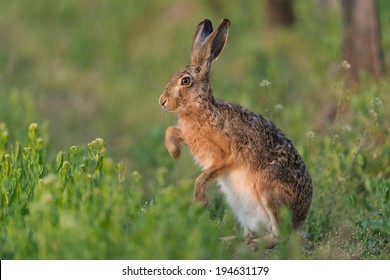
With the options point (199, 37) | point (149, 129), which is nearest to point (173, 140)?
point (199, 37)

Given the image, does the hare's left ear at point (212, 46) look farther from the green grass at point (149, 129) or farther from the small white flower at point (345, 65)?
the small white flower at point (345, 65)

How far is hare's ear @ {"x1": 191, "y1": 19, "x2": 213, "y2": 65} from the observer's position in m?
6.45

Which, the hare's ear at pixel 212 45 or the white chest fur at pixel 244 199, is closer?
the white chest fur at pixel 244 199


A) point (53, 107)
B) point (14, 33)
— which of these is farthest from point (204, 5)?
point (53, 107)

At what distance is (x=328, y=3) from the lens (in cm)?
1725

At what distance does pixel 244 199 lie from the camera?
6.25 m

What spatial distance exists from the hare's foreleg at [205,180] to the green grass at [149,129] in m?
0.23

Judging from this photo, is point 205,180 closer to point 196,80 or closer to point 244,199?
point 244,199

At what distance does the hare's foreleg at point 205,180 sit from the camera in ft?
19.6

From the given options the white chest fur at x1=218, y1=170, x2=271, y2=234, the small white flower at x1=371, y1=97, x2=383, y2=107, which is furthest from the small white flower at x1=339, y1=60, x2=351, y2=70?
the white chest fur at x1=218, y1=170, x2=271, y2=234

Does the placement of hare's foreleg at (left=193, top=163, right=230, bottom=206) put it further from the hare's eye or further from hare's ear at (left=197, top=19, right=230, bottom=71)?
hare's ear at (left=197, top=19, right=230, bottom=71)

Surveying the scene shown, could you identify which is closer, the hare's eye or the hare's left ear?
the hare's eye

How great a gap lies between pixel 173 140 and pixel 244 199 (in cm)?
64

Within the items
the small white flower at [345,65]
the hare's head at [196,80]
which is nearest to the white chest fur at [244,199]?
the hare's head at [196,80]
